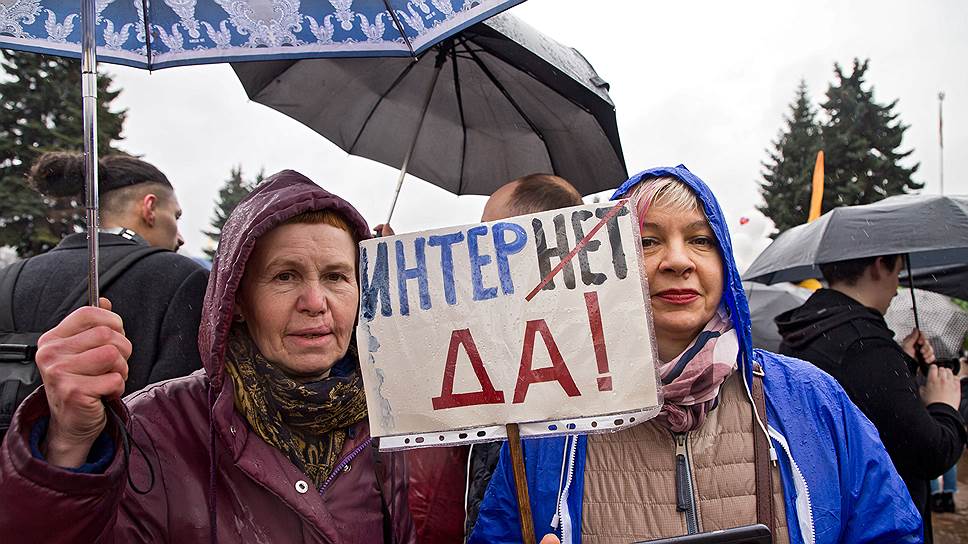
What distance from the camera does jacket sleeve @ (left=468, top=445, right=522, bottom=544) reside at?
1830mm

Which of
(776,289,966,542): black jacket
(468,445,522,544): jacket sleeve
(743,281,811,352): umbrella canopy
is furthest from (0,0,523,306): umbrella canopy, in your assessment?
(743,281,811,352): umbrella canopy

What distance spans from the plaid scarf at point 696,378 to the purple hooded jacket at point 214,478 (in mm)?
755

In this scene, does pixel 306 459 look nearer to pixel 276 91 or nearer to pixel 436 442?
pixel 436 442

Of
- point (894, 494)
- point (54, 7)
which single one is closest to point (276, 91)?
point (54, 7)

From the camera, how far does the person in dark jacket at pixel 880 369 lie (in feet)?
8.15

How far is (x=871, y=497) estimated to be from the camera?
1700 millimetres

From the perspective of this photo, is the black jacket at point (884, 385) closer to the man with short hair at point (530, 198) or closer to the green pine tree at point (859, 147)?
the man with short hair at point (530, 198)

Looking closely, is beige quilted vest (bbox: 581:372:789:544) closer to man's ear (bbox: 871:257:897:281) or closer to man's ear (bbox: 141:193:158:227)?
man's ear (bbox: 871:257:897:281)

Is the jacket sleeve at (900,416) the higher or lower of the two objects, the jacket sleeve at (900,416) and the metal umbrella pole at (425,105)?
the lower

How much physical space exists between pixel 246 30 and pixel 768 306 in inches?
252

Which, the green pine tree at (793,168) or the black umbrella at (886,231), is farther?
the green pine tree at (793,168)

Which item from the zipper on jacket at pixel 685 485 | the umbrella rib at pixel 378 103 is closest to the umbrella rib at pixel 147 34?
the umbrella rib at pixel 378 103

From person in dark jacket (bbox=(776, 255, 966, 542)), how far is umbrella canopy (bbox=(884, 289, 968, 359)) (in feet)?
7.75

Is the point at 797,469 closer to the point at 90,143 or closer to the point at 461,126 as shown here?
the point at 90,143
